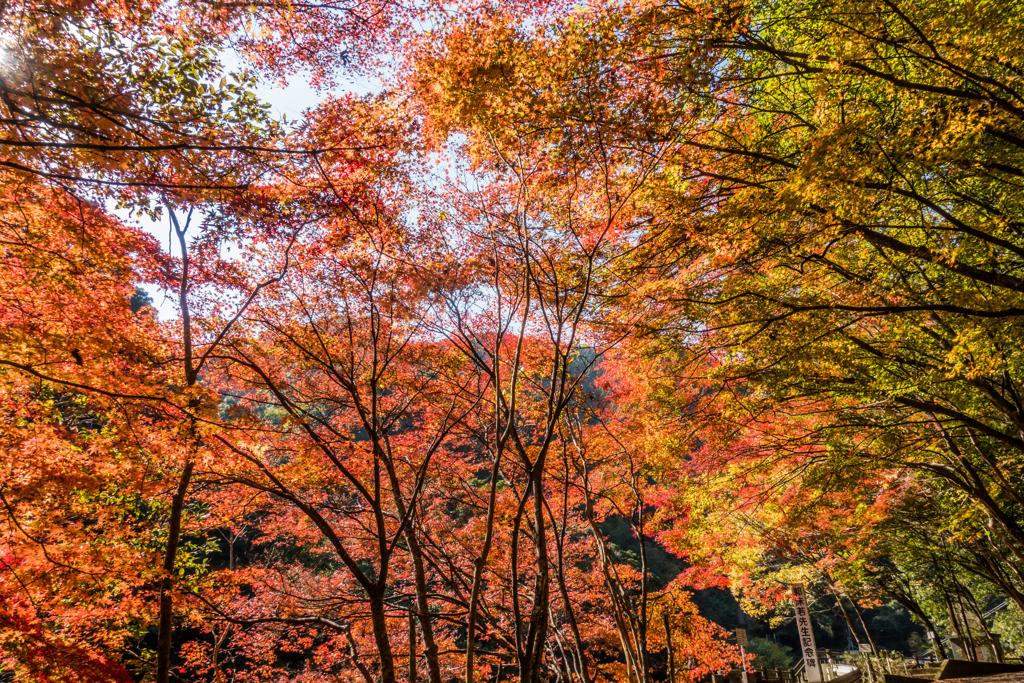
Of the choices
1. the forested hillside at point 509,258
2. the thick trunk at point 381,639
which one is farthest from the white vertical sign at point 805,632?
the thick trunk at point 381,639

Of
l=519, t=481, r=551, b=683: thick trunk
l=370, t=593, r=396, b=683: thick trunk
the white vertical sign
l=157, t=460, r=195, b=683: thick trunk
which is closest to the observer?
l=519, t=481, r=551, b=683: thick trunk

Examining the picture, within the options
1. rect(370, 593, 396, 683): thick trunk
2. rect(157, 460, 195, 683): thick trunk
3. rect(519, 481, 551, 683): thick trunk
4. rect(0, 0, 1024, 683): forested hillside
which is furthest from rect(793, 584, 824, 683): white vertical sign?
rect(157, 460, 195, 683): thick trunk

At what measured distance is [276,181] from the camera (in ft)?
17.3

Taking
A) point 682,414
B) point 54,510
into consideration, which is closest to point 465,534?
point 682,414

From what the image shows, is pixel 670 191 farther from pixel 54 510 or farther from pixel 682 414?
pixel 54 510

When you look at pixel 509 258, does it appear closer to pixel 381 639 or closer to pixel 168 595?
pixel 381 639

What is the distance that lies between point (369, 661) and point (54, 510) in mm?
9076

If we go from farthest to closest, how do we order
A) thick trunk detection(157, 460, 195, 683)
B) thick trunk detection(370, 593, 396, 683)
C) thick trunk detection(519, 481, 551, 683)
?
thick trunk detection(157, 460, 195, 683) < thick trunk detection(370, 593, 396, 683) < thick trunk detection(519, 481, 551, 683)

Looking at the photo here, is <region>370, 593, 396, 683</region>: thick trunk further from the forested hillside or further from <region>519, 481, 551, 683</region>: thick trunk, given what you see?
<region>519, 481, 551, 683</region>: thick trunk

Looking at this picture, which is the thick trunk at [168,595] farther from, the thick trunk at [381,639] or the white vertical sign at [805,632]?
the white vertical sign at [805,632]

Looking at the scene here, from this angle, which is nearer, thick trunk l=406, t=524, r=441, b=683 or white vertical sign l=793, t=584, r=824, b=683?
thick trunk l=406, t=524, r=441, b=683

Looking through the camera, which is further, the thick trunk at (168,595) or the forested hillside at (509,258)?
the thick trunk at (168,595)

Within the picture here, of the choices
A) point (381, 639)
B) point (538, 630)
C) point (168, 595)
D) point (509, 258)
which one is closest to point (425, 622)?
point (381, 639)

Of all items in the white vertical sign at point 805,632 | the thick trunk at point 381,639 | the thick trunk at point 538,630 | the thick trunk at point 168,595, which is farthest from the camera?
the white vertical sign at point 805,632
